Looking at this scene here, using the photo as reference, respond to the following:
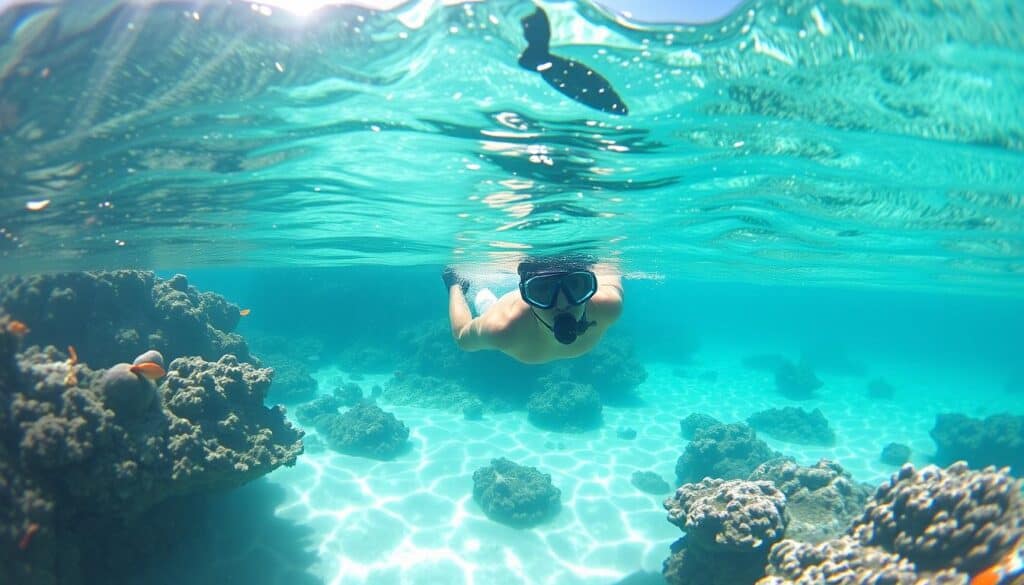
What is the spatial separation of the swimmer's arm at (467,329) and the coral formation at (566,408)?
38.8 ft

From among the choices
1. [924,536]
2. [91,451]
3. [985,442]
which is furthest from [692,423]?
[91,451]

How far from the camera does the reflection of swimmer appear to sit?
5.17 m

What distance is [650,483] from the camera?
13359 millimetres

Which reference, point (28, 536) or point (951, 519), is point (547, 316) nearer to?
point (951, 519)

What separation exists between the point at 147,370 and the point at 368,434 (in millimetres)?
8518

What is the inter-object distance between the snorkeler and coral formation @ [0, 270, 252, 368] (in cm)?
905

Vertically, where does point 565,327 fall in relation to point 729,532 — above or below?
above

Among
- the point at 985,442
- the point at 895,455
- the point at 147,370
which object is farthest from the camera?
the point at 985,442

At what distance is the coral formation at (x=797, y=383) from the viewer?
27.6m

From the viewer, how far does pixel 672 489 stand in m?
13.7

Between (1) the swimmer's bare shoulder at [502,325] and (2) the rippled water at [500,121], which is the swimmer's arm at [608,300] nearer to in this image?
(1) the swimmer's bare shoulder at [502,325]

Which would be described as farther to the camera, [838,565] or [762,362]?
[762,362]

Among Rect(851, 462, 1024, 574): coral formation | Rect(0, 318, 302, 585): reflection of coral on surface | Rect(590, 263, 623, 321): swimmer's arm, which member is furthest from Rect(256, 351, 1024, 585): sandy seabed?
Rect(590, 263, 623, 321): swimmer's arm

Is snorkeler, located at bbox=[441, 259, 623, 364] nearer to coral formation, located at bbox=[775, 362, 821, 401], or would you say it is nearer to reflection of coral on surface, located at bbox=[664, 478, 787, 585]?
reflection of coral on surface, located at bbox=[664, 478, 787, 585]
